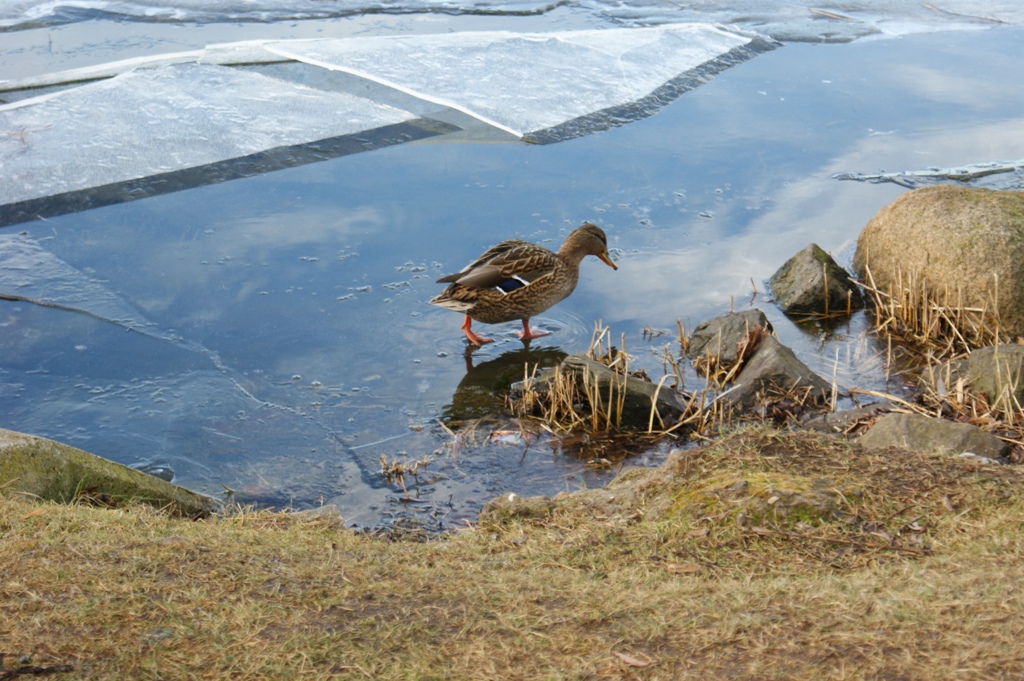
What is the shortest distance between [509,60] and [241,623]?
8889mm

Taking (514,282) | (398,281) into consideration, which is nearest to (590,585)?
(514,282)

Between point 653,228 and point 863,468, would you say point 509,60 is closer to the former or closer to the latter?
point 653,228

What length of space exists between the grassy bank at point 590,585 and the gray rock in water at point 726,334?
1.86 meters

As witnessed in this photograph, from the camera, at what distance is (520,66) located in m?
11.0

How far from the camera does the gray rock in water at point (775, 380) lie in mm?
5848

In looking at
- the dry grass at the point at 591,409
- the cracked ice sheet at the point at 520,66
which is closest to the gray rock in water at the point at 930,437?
the dry grass at the point at 591,409

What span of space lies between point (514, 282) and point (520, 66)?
16.8 ft

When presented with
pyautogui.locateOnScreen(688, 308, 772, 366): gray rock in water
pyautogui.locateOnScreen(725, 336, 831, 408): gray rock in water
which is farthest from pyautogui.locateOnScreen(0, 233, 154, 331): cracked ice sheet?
pyautogui.locateOnScreen(725, 336, 831, 408): gray rock in water

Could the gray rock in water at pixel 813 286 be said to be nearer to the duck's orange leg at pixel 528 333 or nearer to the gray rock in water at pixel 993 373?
the gray rock in water at pixel 993 373

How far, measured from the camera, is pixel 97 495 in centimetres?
434

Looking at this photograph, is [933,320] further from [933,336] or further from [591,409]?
[591,409]

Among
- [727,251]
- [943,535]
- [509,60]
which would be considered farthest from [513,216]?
[943,535]

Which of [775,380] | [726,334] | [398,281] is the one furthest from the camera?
[398,281]

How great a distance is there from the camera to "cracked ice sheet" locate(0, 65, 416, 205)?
8320 millimetres
